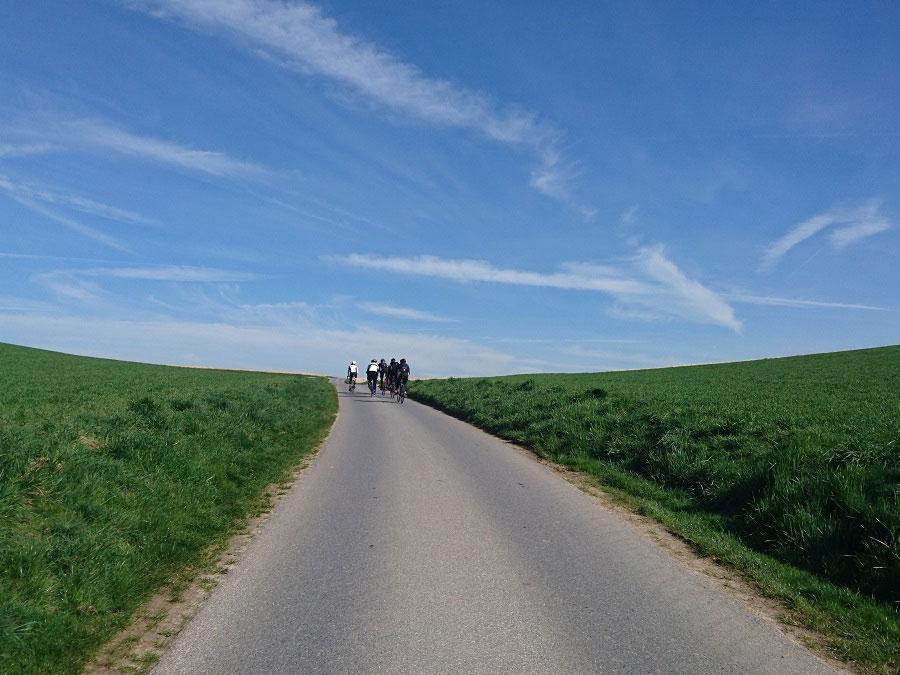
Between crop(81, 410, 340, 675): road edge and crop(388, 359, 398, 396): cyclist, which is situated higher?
crop(388, 359, 398, 396): cyclist

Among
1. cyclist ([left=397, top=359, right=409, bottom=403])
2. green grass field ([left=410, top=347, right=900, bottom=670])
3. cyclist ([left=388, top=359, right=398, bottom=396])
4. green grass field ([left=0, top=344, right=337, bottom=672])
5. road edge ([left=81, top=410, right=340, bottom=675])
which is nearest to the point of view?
road edge ([left=81, top=410, right=340, bottom=675])

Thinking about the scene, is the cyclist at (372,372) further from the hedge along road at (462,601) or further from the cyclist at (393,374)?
the hedge along road at (462,601)

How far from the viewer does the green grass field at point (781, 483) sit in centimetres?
584

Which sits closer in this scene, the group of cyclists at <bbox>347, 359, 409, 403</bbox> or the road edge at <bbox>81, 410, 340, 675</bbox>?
the road edge at <bbox>81, 410, 340, 675</bbox>

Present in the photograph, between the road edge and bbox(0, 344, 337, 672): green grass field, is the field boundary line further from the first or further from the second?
bbox(0, 344, 337, 672): green grass field

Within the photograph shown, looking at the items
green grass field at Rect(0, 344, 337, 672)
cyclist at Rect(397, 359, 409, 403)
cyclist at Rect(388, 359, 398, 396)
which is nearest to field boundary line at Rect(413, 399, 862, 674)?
green grass field at Rect(0, 344, 337, 672)

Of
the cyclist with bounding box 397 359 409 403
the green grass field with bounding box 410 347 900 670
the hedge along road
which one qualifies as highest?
the cyclist with bounding box 397 359 409 403

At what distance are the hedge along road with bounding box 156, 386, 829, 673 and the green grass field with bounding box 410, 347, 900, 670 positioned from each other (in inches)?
34.2

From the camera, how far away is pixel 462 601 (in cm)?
525

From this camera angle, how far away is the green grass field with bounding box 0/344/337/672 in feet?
14.4

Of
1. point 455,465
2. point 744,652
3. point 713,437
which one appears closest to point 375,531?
point 744,652

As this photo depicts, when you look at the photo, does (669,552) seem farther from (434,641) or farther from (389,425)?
(389,425)

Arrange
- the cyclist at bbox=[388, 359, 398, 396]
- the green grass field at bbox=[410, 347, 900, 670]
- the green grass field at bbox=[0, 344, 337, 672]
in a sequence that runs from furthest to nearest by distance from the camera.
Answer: the cyclist at bbox=[388, 359, 398, 396], the green grass field at bbox=[410, 347, 900, 670], the green grass field at bbox=[0, 344, 337, 672]

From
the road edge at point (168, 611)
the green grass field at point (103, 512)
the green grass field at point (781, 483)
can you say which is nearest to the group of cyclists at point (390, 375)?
the green grass field at point (781, 483)
